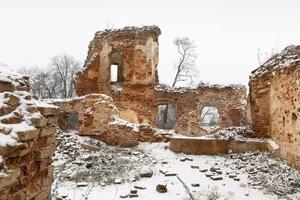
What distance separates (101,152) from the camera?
1062 cm

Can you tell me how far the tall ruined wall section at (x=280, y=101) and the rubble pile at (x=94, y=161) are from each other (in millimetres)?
3590

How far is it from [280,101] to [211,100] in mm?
12025

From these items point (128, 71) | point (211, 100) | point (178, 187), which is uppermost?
point (128, 71)

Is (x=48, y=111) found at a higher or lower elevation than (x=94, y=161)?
higher

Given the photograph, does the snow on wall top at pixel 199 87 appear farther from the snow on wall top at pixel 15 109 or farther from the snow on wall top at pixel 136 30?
the snow on wall top at pixel 15 109

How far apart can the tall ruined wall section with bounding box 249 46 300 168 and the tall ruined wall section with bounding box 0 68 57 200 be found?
20.1ft

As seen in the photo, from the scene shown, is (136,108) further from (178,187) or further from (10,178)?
(10,178)

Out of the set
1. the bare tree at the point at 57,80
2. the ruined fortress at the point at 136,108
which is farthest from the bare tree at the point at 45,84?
the ruined fortress at the point at 136,108

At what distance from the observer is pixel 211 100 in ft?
71.2

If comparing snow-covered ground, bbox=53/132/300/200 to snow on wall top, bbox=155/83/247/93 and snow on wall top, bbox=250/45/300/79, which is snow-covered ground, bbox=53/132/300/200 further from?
snow on wall top, bbox=155/83/247/93

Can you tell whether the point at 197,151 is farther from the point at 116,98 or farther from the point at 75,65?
the point at 75,65

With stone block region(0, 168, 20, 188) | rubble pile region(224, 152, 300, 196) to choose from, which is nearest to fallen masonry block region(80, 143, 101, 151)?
rubble pile region(224, 152, 300, 196)

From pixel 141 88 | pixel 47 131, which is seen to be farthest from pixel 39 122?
pixel 141 88

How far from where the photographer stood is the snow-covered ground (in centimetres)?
698
